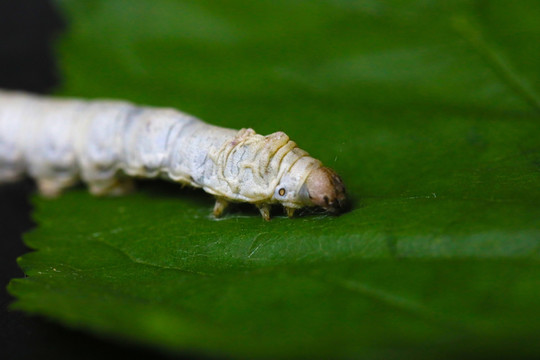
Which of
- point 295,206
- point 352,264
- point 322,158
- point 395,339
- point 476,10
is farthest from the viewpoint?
point 476,10

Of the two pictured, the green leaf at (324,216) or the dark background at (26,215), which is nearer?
the green leaf at (324,216)

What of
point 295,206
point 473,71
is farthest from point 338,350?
point 473,71

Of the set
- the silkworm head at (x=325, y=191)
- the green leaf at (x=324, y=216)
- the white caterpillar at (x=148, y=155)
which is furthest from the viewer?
the white caterpillar at (x=148, y=155)

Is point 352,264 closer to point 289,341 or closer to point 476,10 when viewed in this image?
point 289,341

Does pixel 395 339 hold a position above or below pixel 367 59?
below

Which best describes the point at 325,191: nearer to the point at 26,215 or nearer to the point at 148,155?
the point at 148,155

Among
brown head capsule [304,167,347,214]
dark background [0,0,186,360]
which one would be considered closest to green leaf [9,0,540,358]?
brown head capsule [304,167,347,214]

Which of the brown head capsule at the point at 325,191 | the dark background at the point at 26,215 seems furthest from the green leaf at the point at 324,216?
the dark background at the point at 26,215

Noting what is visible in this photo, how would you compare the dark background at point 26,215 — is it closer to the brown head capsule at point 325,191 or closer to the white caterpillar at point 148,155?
the white caterpillar at point 148,155
